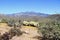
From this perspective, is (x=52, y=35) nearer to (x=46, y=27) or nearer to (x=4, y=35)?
(x=46, y=27)

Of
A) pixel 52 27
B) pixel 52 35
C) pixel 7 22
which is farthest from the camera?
pixel 7 22

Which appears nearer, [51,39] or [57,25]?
[51,39]

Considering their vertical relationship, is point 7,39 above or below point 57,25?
below

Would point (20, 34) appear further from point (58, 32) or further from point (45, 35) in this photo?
point (58, 32)

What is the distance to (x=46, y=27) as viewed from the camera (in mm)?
15172

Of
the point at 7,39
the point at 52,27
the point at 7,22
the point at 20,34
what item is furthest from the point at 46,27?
the point at 7,22

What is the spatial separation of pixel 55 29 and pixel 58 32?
56cm

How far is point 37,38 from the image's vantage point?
14648 millimetres

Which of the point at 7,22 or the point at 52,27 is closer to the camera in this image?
the point at 52,27

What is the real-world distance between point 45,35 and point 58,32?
1043mm

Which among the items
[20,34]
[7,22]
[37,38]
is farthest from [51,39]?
[7,22]

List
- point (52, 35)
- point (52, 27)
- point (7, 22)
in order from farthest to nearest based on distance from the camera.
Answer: point (7, 22)
point (52, 27)
point (52, 35)

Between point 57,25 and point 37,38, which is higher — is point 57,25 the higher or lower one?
→ the higher one

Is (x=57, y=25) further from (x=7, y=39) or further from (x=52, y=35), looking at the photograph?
(x=7, y=39)
